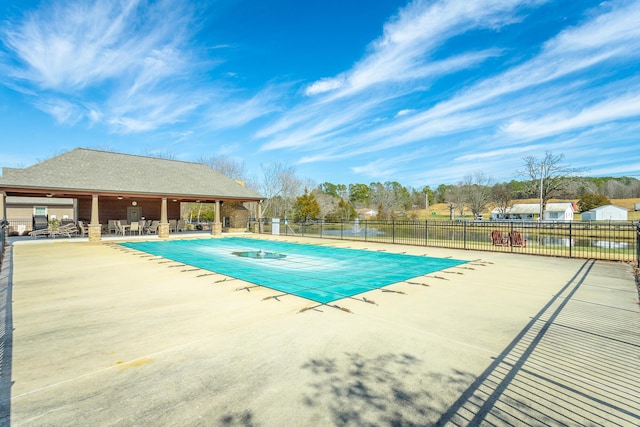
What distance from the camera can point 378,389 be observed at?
2.68m

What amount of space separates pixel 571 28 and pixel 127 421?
1796 centimetres

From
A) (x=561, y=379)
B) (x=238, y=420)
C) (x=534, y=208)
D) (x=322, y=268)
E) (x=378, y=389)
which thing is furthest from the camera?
(x=534, y=208)

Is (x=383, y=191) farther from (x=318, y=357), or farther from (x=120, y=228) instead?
(x=318, y=357)

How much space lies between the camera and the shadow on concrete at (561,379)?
7.59 ft

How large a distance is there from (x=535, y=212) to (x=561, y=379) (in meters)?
58.7

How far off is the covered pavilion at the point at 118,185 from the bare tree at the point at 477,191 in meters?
43.4

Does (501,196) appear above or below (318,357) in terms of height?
above

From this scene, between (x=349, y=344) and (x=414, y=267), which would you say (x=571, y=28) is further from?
(x=349, y=344)

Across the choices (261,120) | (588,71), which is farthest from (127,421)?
(261,120)

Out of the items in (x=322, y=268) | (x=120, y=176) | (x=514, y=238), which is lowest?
(x=322, y=268)

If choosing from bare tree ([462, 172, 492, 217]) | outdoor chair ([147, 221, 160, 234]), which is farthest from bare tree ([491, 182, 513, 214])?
outdoor chair ([147, 221, 160, 234])

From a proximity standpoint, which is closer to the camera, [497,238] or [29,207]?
[497,238]

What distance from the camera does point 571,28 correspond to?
1252cm

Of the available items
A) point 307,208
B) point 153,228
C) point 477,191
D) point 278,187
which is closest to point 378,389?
point 153,228
